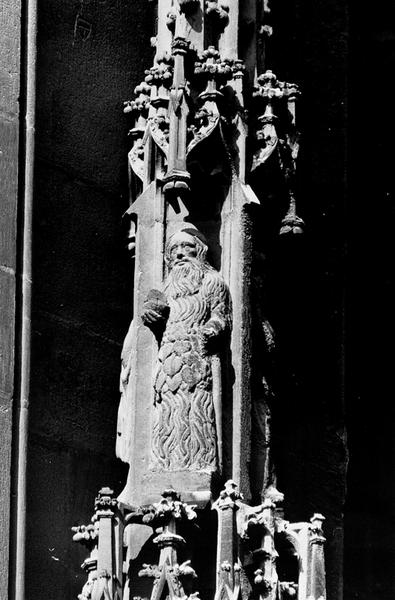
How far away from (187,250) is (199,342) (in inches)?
17.8

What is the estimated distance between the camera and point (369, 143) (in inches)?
635

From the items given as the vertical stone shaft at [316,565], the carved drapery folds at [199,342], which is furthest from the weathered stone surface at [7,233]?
the vertical stone shaft at [316,565]

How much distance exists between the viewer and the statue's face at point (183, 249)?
1368 centimetres

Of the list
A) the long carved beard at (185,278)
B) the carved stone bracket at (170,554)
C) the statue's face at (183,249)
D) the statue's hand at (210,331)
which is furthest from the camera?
the statue's face at (183,249)

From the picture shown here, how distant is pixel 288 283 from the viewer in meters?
15.2

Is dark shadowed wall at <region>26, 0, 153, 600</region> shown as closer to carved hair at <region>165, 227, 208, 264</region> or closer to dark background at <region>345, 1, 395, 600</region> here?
carved hair at <region>165, 227, 208, 264</region>

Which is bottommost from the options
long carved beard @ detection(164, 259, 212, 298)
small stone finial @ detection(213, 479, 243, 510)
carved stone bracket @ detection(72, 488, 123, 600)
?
carved stone bracket @ detection(72, 488, 123, 600)

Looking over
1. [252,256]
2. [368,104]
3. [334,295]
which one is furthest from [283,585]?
[368,104]

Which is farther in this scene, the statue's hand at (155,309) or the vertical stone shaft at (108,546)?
the statue's hand at (155,309)

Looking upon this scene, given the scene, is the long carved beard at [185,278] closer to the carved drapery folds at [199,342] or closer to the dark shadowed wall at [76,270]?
the carved drapery folds at [199,342]

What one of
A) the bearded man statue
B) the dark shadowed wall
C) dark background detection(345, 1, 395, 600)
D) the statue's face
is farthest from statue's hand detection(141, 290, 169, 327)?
dark background detection(345, 1, 395, 600)

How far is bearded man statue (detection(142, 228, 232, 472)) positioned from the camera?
524 inches

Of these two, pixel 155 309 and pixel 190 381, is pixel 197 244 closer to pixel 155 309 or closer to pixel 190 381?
pixel 155 309

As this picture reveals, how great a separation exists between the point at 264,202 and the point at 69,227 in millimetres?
869
